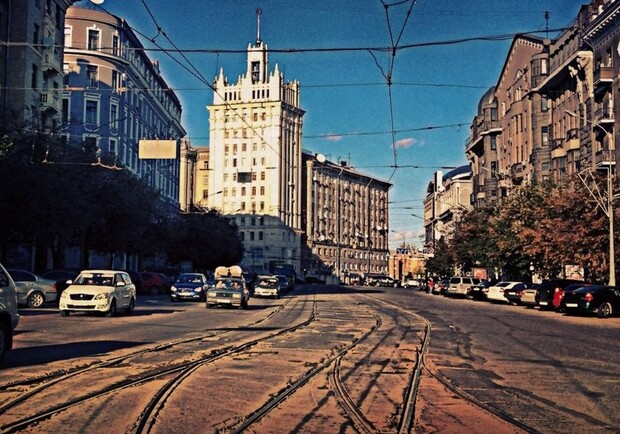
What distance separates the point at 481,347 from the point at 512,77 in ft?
228

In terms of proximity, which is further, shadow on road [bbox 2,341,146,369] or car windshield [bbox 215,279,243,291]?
car windshield [bbox 215,279,243,291]

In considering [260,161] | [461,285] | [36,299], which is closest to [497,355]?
[36,299]

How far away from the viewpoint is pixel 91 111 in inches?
2982

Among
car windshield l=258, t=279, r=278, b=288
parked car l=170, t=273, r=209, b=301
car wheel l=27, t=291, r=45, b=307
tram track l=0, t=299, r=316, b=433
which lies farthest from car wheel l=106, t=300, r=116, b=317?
car windshield l=258, t=279, r=278, b=288

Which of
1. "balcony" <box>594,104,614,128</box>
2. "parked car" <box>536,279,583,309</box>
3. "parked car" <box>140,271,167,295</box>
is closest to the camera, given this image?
"parked car" <box>536,279,583,309</box>

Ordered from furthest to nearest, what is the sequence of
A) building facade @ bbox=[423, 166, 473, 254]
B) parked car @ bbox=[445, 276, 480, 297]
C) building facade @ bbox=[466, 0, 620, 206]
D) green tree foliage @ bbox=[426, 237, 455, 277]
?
building facade @ bbox=[423, 166, 473, 254]
green tree foliage @ bbox=[426, 237, 455, 277]
parked car @ bbox=[445, 276, 480, 297]
building facade @ bbox=[466, 0, 620, 206]

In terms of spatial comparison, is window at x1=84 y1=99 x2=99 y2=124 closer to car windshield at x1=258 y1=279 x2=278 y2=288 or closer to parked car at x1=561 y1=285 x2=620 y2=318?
car windshield at x1=258 y1=279 x2=278 y2=288

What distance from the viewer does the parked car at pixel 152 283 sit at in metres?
54.2

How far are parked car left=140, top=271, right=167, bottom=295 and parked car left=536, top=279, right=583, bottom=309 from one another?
25.7 meters

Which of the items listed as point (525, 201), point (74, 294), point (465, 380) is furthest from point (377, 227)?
point (465, 380)

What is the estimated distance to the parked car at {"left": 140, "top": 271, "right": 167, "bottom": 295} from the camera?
5424 centimetres

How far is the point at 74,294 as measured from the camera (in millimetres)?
26797

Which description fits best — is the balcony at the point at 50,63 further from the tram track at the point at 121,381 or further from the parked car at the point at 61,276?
the tram track at the point at 121,381

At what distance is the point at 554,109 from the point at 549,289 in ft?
103
